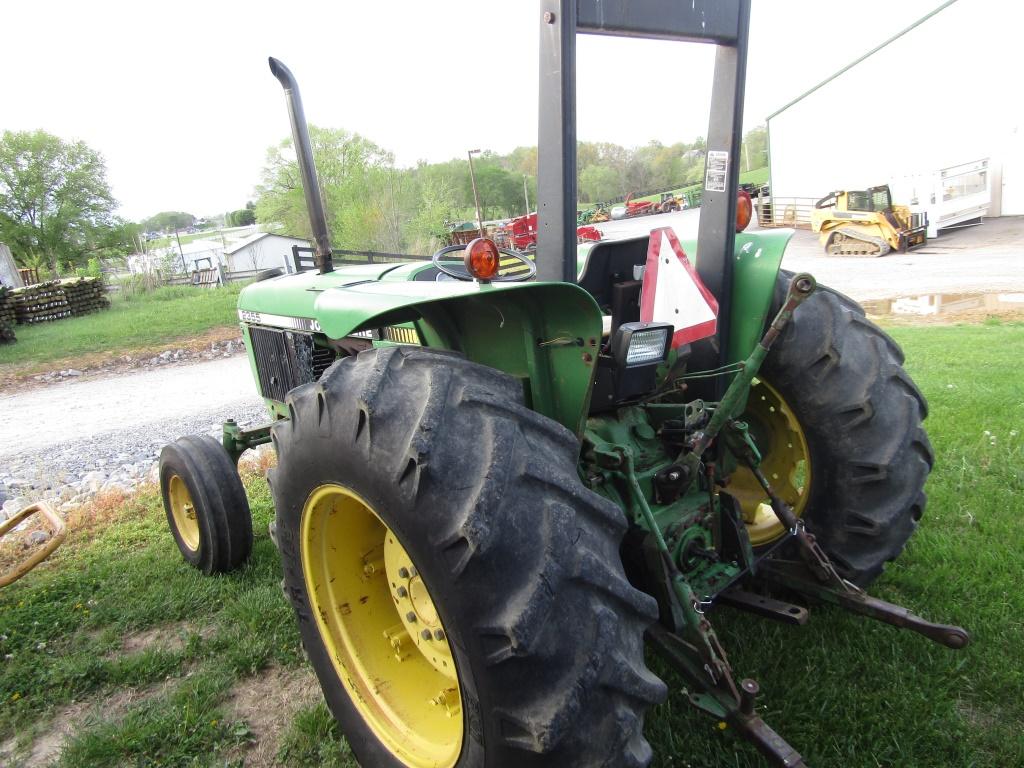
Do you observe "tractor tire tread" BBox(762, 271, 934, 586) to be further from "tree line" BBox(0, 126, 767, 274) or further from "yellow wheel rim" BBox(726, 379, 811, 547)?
"tree line" BBox(0, 126, 767, 274)

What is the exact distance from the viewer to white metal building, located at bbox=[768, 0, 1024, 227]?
21.8 metres

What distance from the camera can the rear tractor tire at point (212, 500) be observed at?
136 inches

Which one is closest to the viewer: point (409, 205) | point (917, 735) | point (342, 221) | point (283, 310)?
point (917, 735)

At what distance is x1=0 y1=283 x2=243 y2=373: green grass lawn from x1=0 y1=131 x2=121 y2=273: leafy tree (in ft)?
78.6

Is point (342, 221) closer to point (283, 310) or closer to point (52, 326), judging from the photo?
point (283, 310)

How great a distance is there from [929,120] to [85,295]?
2834 centimetres

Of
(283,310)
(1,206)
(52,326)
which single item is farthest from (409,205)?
(1,206)

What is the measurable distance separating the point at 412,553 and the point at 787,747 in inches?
42.6

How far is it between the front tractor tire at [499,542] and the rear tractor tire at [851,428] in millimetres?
1251

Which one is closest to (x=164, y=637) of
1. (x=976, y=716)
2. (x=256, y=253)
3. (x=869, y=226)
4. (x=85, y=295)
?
(x=976, y=716)

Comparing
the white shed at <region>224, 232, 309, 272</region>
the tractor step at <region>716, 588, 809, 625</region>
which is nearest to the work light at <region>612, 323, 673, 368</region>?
the tractor step at <region>716, 588, 809, 625</region>

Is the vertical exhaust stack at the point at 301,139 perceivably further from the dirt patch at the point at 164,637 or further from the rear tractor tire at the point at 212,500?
the dirt patch at the point at 164,637

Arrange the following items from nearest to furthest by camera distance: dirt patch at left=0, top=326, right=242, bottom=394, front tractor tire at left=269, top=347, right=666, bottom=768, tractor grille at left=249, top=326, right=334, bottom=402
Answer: front tractor tire at left=269, top=347, right=666, bottom=768, tractor grille at left=249, top=326, right=334, bottom=402, dirt patch at left=0, top=326, right=242, bottom=394

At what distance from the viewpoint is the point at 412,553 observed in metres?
1.69
